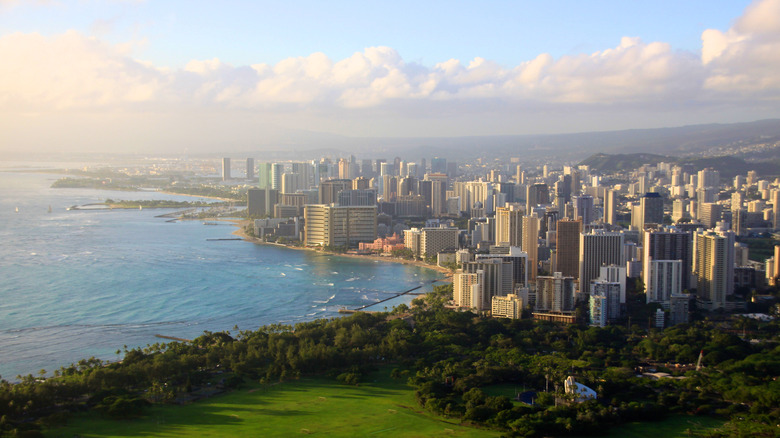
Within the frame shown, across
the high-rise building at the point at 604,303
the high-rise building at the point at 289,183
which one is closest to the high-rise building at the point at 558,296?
the high-rise building at the point at 604,303

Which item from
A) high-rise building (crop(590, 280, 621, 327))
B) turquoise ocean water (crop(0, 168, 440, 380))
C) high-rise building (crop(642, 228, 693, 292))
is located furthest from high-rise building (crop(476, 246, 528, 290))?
high-rise building (crop(642, 228, 693, 292))

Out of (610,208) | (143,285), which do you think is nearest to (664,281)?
(143,285)

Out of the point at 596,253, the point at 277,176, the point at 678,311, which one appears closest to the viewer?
the point at 678,311

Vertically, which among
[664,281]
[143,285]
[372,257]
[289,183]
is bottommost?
[372,257]

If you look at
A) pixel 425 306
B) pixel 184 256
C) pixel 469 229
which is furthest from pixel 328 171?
pixel 425 306

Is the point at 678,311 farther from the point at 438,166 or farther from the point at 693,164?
the point at 438,166

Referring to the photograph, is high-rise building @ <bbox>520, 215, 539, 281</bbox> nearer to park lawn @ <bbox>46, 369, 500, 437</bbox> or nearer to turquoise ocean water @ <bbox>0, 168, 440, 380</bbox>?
turquoise ocean water @ <bbox>0, 168, 440, 380</bbox>

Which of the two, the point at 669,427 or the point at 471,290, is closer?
the point at 669,427
